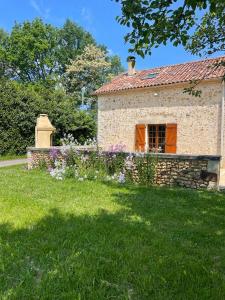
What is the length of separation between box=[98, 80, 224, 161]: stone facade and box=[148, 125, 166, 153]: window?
0.39 metres

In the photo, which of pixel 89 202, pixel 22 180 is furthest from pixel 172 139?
pixel 89 202

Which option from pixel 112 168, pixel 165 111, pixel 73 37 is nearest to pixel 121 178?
pixel 112 168

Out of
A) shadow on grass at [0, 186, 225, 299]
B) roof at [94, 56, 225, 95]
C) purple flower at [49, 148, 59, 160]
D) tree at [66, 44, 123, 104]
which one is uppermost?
tree at [66, 44, 123, 104]

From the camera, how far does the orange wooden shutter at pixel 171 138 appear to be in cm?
1656

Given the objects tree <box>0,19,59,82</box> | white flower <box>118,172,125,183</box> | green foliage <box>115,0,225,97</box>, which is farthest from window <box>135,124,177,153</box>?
tree <box>0,19,59,82</box>

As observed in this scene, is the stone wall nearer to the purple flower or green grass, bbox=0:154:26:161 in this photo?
the purple flower

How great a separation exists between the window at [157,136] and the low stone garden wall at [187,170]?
24.3 ft

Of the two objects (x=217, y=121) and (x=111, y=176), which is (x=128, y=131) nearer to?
(x=217, y=121)

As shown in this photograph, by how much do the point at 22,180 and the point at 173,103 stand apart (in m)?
9.29

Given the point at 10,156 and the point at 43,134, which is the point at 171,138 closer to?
the point at 43,134

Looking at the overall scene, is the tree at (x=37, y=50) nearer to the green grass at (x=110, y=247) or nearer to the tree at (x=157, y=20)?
the green grass at (x=110, y=247)

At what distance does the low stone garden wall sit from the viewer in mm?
8992

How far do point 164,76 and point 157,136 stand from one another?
3.14 meters

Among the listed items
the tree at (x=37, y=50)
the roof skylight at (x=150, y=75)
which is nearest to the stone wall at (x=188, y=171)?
the roof skylight at (x=150, y=75)
